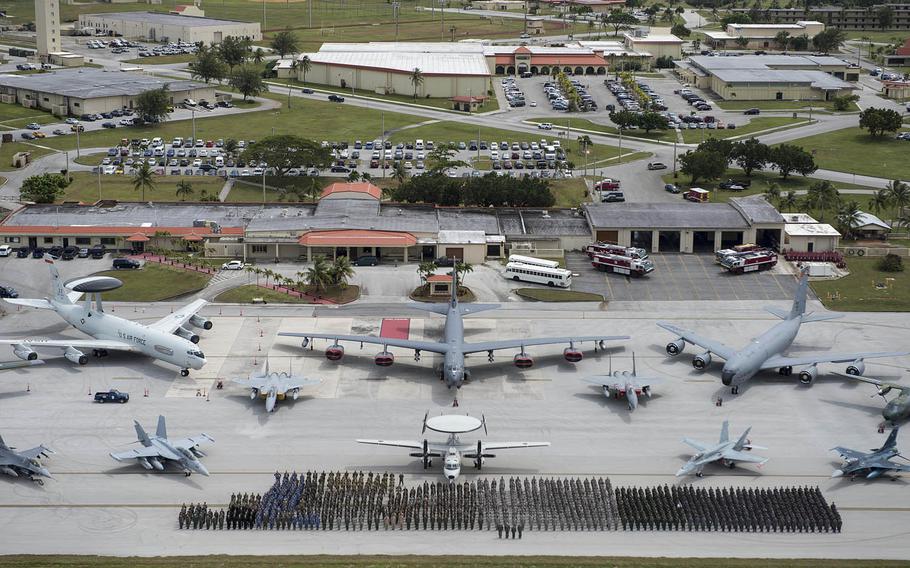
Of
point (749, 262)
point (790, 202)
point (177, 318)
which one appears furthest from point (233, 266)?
point (790, 202)

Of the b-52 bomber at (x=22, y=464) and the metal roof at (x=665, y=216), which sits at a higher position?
the metal roof at (x=665, y=216)

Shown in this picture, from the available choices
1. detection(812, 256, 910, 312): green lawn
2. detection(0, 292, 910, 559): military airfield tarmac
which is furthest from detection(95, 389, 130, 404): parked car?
detection(812, 256, 910, 312): green lawn

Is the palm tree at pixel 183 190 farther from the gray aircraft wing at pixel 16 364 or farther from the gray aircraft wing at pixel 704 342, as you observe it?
the gray aircraft wing at pixel 704 342

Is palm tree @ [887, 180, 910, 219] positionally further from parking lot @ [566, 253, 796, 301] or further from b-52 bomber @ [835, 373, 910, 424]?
b-52 bomber @ [835, 373, 910, 424]

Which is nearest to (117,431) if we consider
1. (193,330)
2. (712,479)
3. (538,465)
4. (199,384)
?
(199,384)

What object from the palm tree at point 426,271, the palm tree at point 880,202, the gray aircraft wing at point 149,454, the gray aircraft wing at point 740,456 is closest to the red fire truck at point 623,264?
the palm tree at point 426,271

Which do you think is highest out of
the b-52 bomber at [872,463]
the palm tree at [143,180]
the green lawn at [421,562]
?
the palm tree at [143,180]

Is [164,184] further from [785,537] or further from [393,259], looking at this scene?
[785,537]
